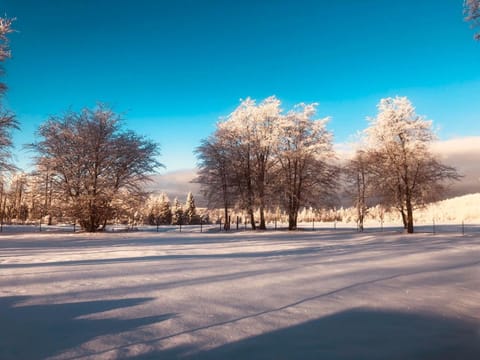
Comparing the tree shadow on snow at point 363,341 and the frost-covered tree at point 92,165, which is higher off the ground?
the frost-covered tree at point 92,165

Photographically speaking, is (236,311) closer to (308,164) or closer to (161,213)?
(308,164)

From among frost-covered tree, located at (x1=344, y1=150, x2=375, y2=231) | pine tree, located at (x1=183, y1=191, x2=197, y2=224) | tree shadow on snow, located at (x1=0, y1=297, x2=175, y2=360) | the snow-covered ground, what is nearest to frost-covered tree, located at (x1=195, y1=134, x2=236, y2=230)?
frost-covered tree, located at (x1=344, y1=150, x2=375, y2=231)

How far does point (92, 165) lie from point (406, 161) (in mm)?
25369

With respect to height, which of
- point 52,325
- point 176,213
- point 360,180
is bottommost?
point 52,325

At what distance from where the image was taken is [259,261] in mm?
11156

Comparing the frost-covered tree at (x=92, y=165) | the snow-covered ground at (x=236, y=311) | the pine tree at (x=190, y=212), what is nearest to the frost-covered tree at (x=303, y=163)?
the frost-covered tree at (x=92, y=165)

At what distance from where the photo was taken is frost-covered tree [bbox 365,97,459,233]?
2683cm

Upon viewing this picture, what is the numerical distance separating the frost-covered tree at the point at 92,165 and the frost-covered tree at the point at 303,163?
1264cm

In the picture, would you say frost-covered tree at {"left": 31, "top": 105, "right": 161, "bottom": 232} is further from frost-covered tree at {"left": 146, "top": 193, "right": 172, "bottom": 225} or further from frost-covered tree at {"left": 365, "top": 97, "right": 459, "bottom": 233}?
frost-covered tree at {"left": 146, "top": 193, "right": 172, "bottom": 225}

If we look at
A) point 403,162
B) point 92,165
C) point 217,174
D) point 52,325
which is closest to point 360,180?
point 403,162

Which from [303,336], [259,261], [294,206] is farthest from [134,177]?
[303,336]

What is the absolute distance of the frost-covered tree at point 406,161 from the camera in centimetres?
2683

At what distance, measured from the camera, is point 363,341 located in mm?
4332

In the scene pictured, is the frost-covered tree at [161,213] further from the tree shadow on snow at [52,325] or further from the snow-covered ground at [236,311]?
the tree shadow on snow at [52,325]
